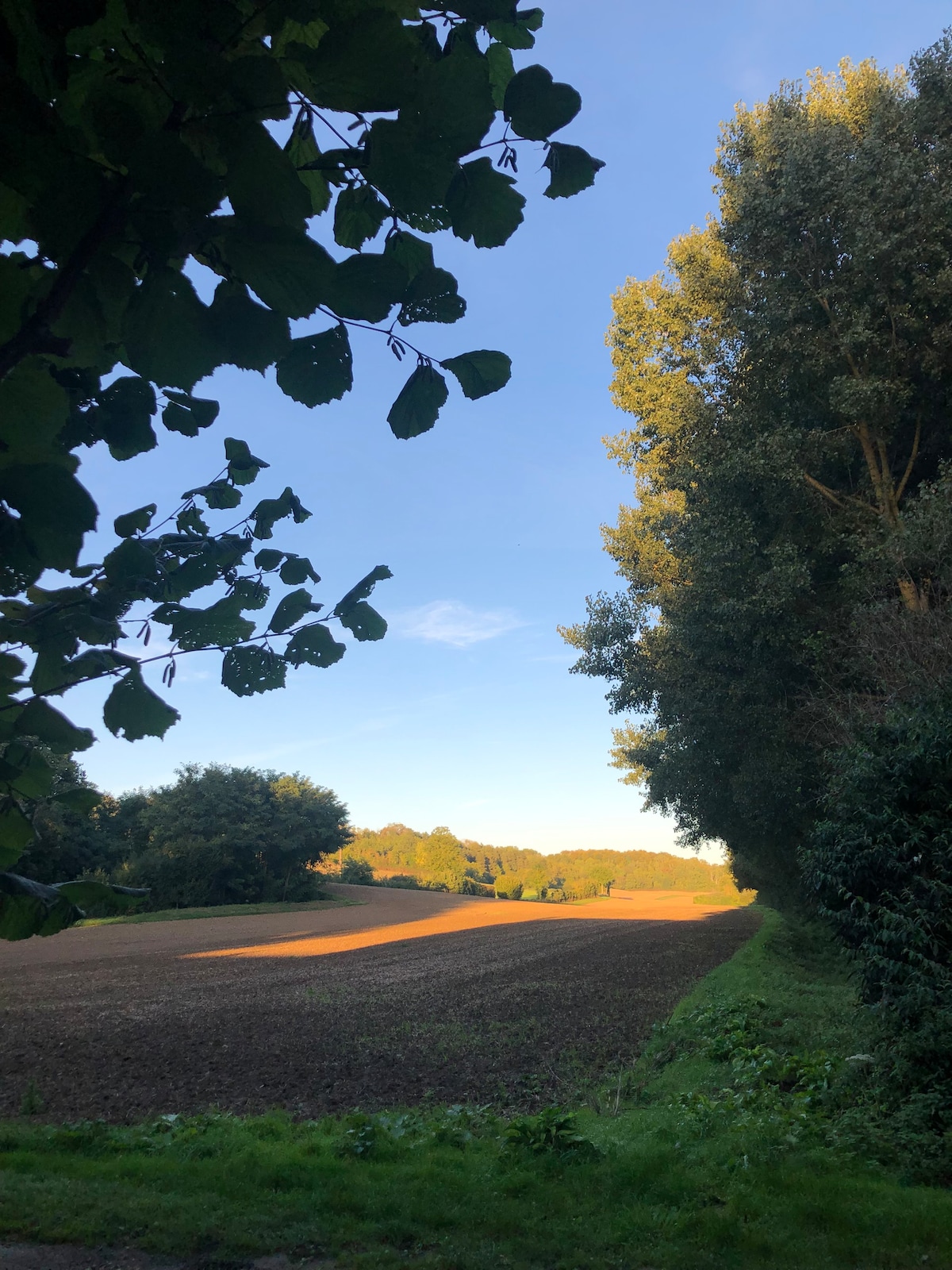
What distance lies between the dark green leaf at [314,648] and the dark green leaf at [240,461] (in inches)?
23.0

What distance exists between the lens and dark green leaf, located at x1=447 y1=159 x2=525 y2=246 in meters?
1.10

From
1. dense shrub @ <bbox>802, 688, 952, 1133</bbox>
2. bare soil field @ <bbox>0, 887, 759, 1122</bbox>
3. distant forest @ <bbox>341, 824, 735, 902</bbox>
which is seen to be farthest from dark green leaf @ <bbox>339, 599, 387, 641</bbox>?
distant forest @ <bbox>341, 824, 735, 902</bbox>

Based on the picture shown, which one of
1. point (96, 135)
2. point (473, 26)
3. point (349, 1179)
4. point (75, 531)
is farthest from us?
point (349, 1179)

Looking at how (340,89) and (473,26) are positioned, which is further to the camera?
(473,26)

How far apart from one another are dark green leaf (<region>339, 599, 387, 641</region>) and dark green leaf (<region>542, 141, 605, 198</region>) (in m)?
0.86

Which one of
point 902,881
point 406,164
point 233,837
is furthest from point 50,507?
point 233,837

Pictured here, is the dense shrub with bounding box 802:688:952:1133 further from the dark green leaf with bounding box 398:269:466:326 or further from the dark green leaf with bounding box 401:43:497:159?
the dark green leaf with bounding box 401:43:497:159

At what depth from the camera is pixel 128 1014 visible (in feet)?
41.9

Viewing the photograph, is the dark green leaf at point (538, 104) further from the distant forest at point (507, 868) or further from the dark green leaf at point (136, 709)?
the distant forest at point (507, 868)

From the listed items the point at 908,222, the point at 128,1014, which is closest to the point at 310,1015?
the point at 128,1014

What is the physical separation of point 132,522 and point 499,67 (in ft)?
4.02

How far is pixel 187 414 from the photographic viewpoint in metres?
1.71

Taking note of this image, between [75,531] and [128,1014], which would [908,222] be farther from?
[128,1014]

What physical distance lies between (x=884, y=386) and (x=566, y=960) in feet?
53.5
